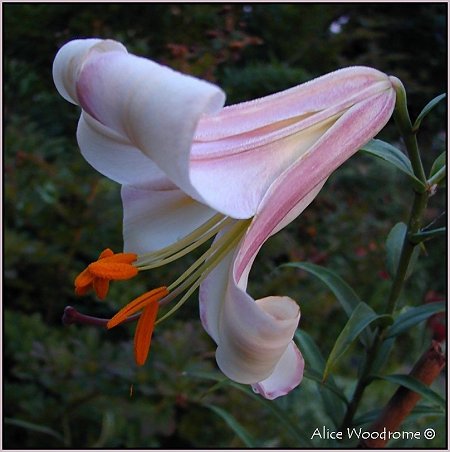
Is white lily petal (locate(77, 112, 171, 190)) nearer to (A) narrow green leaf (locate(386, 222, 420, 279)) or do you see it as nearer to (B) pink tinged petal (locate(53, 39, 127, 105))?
(B) pink tinged petal (locate(53, 39, 127, 105))

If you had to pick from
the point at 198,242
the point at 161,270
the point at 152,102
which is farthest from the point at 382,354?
the point at 161,270

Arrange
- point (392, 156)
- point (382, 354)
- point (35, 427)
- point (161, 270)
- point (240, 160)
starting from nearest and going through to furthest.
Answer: point (240, 160), point (392, 156), point (382, 354), point (35, 427), point (161, 270)

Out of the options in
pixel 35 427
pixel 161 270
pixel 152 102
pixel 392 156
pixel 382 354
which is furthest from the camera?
pixel 161 270

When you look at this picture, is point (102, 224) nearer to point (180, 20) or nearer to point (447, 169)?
point (180, 20)

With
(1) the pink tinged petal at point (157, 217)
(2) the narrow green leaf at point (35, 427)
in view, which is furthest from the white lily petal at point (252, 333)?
(2) the narrow green leaf at point (35, 427)

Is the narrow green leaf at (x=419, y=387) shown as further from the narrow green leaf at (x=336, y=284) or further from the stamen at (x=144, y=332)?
the stamen at (x=144, y=332)

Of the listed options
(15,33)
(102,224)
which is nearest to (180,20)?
(15,33)

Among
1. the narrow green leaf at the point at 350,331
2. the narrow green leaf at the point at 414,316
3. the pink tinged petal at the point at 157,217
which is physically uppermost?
the pink tinged petal at the point at 157,217

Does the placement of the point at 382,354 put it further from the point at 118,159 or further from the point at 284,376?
the point at 118,159
